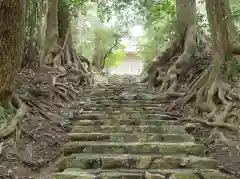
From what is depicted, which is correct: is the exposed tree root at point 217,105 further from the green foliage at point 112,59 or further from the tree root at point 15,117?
the green foliage at point 112,59

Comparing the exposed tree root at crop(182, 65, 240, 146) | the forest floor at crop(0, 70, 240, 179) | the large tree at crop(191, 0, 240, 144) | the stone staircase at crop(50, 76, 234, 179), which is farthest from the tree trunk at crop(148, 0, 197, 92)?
the forest floor at crop(0, 70, 240, 179)

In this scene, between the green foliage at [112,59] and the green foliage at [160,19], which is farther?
the green foliage at [112,59]

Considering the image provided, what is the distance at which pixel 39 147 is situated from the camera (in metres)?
5.04

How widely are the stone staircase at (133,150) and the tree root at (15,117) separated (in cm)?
78

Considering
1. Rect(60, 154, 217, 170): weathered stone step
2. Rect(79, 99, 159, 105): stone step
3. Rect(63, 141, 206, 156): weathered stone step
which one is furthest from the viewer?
Rect(79, 99, 159, 105): stone step

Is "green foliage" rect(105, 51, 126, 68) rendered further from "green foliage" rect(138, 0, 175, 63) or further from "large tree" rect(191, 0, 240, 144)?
"large tree" rect(191, 0, 240, 144)

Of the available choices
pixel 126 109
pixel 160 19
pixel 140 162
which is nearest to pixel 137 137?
pixel 140 162

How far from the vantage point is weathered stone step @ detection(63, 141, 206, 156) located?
461 centimetres

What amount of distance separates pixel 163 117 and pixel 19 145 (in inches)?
101

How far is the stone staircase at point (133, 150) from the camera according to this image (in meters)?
3.87

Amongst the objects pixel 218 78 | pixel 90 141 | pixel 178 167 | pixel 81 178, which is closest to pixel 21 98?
pixel 90 141

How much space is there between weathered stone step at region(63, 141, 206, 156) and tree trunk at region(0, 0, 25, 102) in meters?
1.34

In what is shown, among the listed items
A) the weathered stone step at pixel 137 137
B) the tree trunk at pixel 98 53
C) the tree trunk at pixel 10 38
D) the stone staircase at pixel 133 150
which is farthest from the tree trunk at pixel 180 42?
the tree trunk at pixel 98 53

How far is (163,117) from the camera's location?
20.2ft
